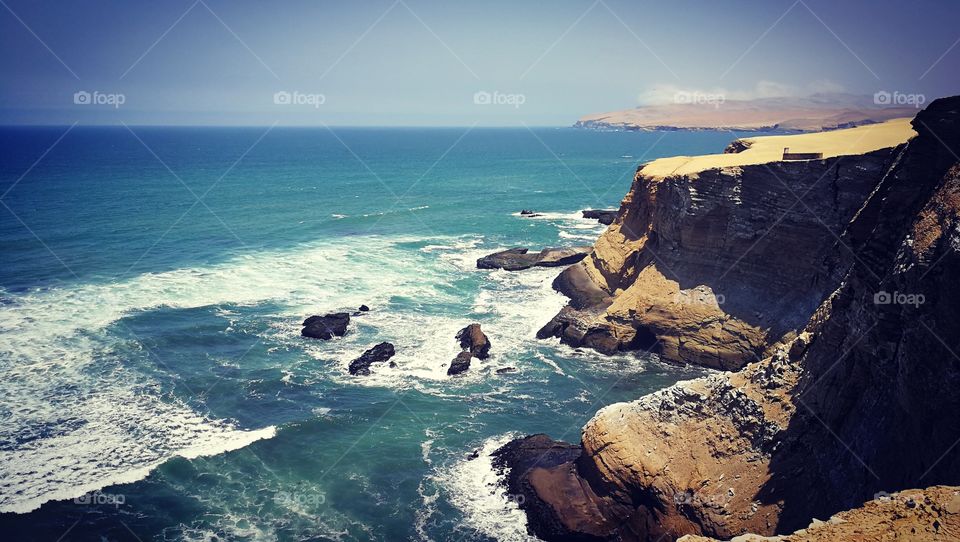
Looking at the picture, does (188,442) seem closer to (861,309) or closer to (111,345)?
(111,345)

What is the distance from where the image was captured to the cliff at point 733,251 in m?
27.3

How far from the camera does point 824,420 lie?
16422mm

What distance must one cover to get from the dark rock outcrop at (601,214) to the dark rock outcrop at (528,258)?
1451 centimetres

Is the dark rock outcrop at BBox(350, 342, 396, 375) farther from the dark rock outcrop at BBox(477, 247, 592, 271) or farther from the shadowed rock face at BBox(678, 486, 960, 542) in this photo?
the shadowed rock face at BBox(678, 486, 960, 542)

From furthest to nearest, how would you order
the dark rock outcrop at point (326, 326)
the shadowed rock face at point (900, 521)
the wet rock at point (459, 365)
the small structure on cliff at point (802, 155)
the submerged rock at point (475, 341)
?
the dark rock outcrop at point (326, 326) < the submerged rock at point (475, 341) < the wet rock at point (459, 365) < the small structure on cliff at point (802, 155) < the shadowed rock face at point (900, 521)

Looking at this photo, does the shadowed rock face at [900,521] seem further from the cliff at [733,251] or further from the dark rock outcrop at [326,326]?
the dark rock outcrop at [326,326]

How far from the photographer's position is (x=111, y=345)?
108 ft

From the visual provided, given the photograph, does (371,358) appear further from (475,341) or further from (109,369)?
(109,369)

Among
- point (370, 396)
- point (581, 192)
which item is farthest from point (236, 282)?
point (581, 192)

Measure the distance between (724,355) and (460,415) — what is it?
13.7m

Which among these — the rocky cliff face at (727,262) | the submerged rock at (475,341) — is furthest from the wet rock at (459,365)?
the rocky cliff face at (727,262)

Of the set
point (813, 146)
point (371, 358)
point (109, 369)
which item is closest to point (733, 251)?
point (813, 146)

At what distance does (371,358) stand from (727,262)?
19.0 m

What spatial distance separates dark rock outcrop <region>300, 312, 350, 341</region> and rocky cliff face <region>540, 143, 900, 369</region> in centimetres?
1186
